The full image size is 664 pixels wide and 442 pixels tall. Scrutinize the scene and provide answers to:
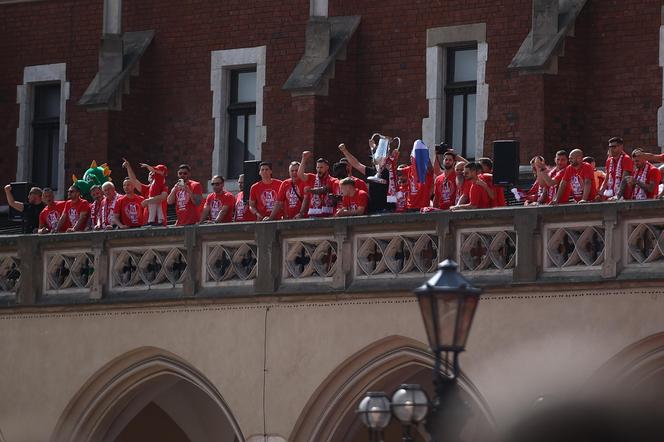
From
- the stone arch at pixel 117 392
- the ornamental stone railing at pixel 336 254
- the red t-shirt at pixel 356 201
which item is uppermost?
the red t-shirt at pixel 356 201

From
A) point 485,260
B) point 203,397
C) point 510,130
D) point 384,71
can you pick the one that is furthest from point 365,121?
point 485,260

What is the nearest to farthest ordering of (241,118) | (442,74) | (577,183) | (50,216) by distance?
(577,183) < (50,216) < (442,74) < (241,118)

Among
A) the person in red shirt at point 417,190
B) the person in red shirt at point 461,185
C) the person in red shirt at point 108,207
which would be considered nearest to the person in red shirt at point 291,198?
the person in red shirt at point 417,190

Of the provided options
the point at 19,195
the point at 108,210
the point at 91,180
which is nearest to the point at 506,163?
the point at 108,210

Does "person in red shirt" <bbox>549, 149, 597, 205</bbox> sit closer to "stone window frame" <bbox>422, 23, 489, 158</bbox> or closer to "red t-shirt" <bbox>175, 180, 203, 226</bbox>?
"red t-shirt" <bbox>175, 180, 203, 226</bbox>

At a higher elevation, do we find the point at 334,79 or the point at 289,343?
the point at 334,79

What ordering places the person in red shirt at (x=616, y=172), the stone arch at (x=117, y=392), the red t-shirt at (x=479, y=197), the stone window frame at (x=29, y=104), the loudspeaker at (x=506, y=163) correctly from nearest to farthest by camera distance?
the person in red shirt at (x=616, y=172)
the red t-shirt at (x=479, y=197)
the loudspeaker at (x=506, y=163)
the stone arch at (x=117, y=392)
the stone window frame at (x=29, y=104)

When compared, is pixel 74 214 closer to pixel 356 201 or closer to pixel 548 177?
pixel 356 201

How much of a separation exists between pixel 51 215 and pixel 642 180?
8.54 meters

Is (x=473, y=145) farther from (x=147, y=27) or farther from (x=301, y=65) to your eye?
(x=147, y=27)

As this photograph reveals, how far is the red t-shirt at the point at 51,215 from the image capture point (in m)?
20.8

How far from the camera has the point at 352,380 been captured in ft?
57.5

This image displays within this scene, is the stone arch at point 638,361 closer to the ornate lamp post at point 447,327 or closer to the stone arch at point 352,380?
the stone arch at point 352,380

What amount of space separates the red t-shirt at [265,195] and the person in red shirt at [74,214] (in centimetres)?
276
